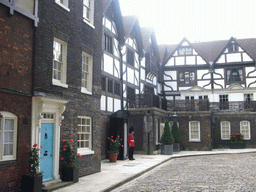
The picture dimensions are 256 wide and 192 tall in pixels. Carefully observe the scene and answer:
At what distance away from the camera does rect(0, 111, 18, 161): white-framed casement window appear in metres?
7.82

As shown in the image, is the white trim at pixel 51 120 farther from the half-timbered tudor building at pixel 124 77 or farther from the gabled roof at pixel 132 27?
the gabled roof at pixel 132 27

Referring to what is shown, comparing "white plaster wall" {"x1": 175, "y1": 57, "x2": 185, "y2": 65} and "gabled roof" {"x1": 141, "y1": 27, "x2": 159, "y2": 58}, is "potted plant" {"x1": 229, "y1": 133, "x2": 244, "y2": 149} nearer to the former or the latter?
"white plaster wall" {"x1": 175, "y1": 57, "x2": 185, "y2": 65}

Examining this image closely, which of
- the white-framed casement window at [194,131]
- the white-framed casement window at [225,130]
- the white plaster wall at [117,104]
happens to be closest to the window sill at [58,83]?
the white plaster wall at [117,104]

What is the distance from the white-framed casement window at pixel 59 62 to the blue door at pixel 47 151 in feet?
5.40

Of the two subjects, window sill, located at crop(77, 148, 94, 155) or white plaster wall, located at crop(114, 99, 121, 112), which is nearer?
window sill, located at crop(77, 148, 94, 155)

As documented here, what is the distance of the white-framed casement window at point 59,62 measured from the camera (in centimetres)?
1063

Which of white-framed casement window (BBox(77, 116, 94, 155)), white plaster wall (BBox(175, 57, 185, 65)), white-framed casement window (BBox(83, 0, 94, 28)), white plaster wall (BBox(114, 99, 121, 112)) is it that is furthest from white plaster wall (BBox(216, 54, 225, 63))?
white-framed casement window (BBox(77, 116, 94, 155))

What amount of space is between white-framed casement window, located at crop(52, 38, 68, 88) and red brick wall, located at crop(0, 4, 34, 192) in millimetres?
1539

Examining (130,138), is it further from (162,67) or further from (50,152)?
(162,67)

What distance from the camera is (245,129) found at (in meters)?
28.8

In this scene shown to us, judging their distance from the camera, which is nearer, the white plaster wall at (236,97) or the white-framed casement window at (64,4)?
the white-framed casement window at (64,4)

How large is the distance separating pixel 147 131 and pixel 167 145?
1.78 m

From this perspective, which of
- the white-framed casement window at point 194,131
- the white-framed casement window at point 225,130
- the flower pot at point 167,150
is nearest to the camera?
the flower pot at point 167,150

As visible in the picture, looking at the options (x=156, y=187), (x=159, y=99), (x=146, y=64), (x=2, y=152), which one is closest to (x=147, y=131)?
(x=159, y=99)
